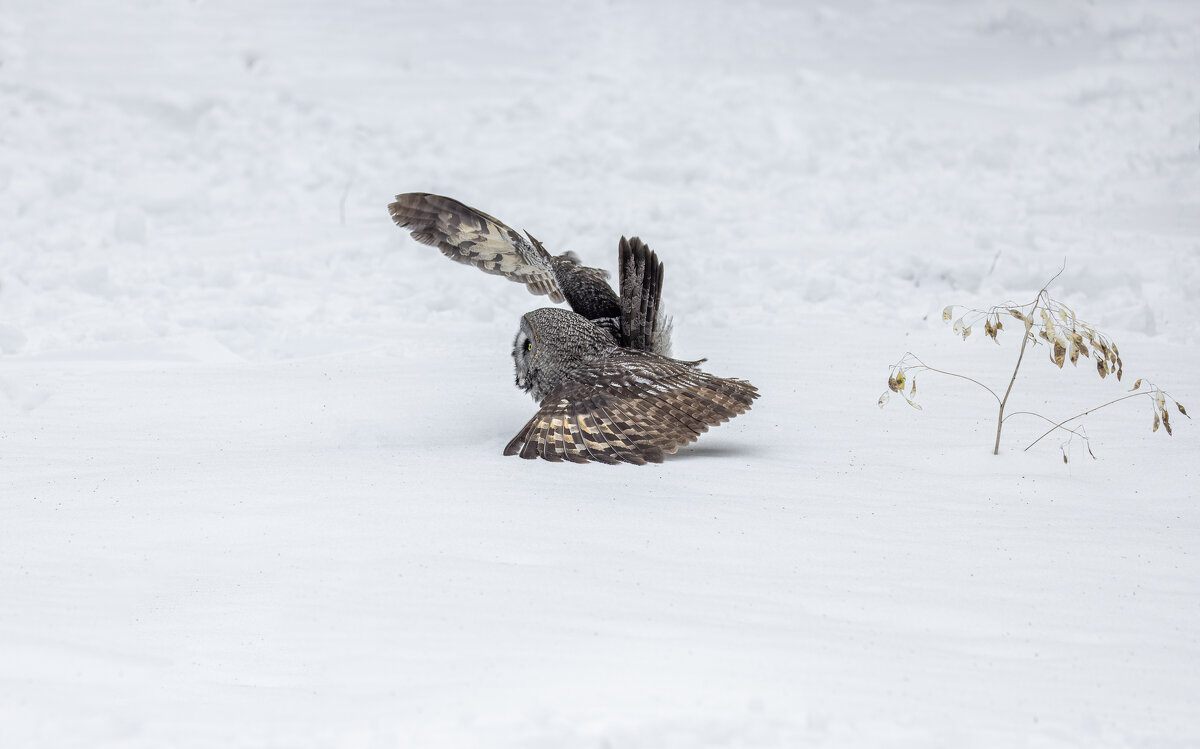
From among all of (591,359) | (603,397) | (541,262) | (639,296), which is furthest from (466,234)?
(603,397)

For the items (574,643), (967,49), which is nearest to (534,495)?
(574,643)

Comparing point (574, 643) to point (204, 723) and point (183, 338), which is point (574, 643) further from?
point (183, 338)

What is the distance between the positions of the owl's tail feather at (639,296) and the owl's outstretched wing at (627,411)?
0.45m

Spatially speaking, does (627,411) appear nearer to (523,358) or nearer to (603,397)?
(603,397)

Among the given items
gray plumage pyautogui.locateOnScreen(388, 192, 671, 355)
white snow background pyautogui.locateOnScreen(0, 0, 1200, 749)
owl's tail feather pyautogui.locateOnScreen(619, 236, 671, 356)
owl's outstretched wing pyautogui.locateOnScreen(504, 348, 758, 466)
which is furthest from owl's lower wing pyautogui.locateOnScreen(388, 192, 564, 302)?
owl's outstretched wing pyautogui.locateOnScreen(504, 348, 758, 466)

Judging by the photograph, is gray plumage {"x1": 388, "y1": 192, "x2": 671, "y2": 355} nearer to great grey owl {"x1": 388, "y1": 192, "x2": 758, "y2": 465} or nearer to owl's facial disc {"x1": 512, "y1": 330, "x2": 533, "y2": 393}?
great grey owl {"x1": 388, "y1": 192, "x2": 758, "y2": 465}

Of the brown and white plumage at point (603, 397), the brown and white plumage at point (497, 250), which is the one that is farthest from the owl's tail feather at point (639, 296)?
the brown and white plumage at point (603, 397)

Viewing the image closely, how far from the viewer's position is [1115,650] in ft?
7.96

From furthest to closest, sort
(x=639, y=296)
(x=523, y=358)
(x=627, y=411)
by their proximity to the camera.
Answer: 1. (x=639, y=296)
2. (x=523, y=358)
3. (x=627, y=411)

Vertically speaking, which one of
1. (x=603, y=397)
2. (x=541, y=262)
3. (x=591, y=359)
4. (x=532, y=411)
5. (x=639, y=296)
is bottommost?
(x=532, y=411)

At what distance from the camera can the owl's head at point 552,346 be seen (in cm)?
394

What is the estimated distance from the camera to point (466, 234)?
4.37 metres

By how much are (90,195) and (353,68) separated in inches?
159

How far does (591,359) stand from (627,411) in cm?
36
